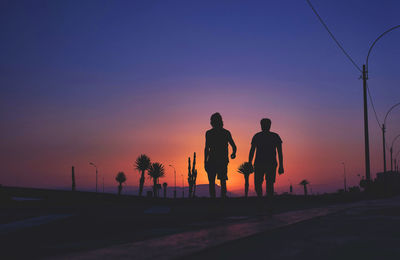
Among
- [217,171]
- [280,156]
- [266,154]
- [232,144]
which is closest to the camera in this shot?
[217,171]

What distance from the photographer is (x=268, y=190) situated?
10078mm

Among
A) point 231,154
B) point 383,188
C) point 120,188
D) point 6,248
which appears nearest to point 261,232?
point 6,248

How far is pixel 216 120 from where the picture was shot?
30.4 ft

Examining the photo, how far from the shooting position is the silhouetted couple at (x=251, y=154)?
9242 mm

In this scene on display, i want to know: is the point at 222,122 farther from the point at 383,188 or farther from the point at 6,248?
the point at 383,188

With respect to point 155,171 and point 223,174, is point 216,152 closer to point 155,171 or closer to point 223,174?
point 223,174

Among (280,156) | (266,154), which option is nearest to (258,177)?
(266,154)

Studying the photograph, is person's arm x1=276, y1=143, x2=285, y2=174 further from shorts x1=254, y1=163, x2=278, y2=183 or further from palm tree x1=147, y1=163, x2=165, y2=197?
palm tree x1=147, y1=163, x2=165, y2=197

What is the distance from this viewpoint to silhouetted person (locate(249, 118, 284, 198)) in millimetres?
9820

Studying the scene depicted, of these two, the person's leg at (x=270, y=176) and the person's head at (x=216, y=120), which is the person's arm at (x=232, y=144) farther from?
the person's leg at (x=270, y=176)

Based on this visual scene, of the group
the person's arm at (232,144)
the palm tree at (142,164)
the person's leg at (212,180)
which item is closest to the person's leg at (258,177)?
the person's arm at (232,144)

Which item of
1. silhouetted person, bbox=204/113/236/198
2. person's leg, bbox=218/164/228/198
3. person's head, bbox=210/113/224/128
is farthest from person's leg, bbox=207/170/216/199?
person's head, bbox=210/113/224/128

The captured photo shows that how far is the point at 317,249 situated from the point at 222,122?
5.70 metres

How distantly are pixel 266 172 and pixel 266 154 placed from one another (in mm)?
399
